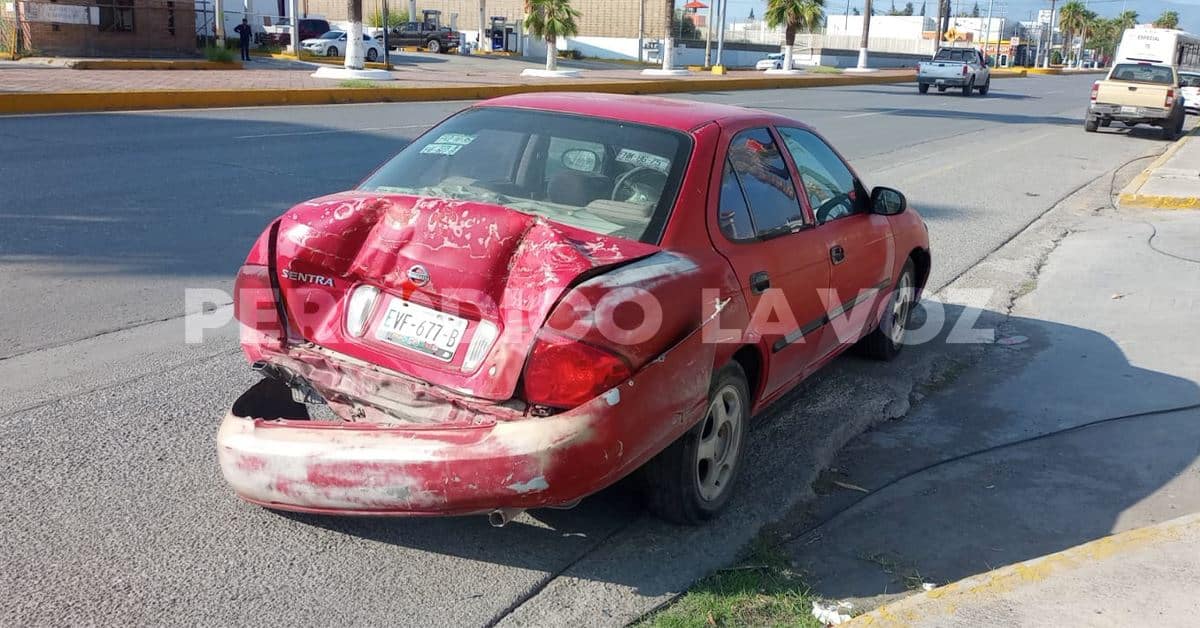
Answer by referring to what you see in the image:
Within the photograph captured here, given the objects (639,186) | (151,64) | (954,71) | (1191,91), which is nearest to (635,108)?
(639,186)

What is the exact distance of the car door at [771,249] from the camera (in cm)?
418

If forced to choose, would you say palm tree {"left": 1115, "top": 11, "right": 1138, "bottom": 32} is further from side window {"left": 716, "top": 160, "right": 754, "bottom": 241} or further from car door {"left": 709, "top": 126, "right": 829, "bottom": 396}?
side window {"left": 716, "top": 160, "right": 754, "bottom": 241}

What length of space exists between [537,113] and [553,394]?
1669 millimetres

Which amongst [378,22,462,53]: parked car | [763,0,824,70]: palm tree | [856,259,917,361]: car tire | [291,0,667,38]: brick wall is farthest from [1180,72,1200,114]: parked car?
[291,0,667,38]: brick wall

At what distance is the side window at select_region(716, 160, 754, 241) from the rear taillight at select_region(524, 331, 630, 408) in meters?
1.01

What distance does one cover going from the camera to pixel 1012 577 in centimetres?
366

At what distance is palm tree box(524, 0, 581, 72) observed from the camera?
121ft

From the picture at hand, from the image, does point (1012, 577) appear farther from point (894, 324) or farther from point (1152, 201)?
point (1152, 201)

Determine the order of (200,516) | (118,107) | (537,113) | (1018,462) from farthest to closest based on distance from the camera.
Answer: (118,107) → (1018,462) → (537,113) → (200,516)

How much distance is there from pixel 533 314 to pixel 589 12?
76.3 m

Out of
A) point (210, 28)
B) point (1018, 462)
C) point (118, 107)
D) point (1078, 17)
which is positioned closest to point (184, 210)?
point (1018, 462)

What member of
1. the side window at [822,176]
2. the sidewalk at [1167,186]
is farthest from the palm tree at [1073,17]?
the side window at [822,176]

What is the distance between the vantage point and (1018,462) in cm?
506

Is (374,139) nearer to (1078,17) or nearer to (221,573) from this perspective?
(221,573)
